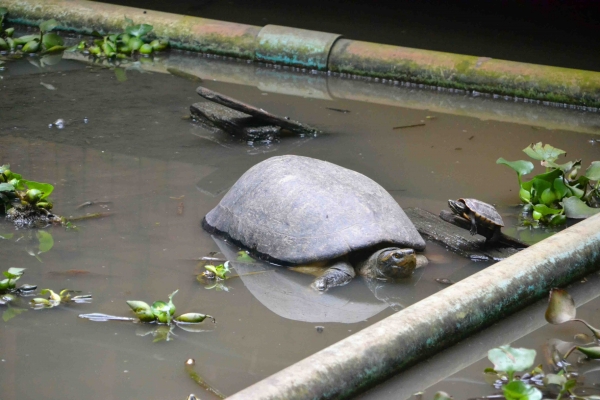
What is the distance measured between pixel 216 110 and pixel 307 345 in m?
3.46

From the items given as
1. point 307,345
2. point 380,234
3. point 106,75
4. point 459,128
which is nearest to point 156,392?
point 307,345

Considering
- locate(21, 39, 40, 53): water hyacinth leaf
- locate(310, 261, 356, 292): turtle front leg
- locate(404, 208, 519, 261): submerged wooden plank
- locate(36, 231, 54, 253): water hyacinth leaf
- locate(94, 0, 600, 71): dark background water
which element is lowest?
locate(36, 231, 54, 253): water hyacinth leaf

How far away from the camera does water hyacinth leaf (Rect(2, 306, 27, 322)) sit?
327 cm

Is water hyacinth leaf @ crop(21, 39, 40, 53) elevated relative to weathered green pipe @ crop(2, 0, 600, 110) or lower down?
lower down

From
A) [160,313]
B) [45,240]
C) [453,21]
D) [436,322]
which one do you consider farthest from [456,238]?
[453,21]

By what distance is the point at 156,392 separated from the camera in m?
2.76

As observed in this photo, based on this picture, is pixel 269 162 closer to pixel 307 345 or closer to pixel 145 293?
pixel 145 293

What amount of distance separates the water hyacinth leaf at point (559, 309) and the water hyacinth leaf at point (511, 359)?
48cm

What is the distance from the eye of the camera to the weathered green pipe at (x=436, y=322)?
2510mm

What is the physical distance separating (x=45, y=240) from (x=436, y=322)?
228 centimetres

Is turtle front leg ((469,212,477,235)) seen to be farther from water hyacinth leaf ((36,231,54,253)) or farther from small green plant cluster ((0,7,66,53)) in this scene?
small green plant cluster ((0,7,66,53))

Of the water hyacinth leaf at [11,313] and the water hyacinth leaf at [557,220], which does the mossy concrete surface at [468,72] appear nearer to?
the water hyacinth leaf at [557,220]

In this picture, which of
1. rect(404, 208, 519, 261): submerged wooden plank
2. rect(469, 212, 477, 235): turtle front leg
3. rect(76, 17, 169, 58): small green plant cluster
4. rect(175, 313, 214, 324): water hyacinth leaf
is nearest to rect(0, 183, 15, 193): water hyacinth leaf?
rect(175, 313, 214, 324): water hyacinth leaf

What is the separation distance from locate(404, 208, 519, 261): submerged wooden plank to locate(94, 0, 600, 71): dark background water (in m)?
4.74
